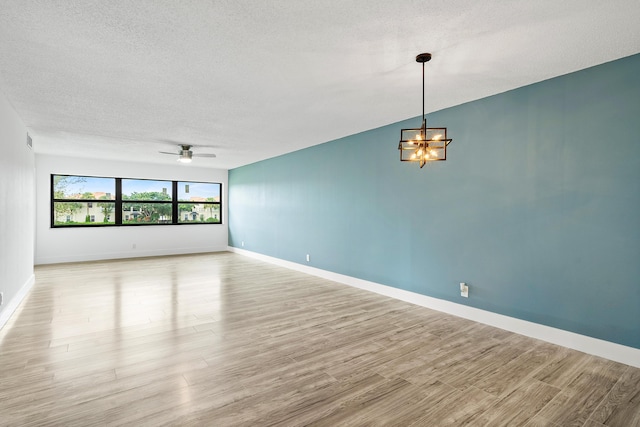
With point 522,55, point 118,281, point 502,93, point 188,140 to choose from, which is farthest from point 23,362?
point 502,93

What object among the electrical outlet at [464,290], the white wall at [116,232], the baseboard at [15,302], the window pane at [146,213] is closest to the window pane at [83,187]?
the white wall at [116,232]

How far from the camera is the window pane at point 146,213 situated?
796 centimetres

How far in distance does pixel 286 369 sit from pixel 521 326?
8.12ft

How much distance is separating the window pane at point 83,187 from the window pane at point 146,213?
0.48m

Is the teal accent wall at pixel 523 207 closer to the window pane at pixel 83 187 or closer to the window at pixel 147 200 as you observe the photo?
the window at pixel 147 200

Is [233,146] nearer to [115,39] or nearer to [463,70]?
[115,39]

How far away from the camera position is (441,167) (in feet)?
12.9

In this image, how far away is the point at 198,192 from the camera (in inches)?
353

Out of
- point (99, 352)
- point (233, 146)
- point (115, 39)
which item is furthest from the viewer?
point (233, 146)

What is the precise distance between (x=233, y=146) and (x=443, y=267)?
14.3 ft

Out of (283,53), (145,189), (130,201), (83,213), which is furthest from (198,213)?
(283,53)

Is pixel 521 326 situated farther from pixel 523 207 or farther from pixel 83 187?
pixel 83 187

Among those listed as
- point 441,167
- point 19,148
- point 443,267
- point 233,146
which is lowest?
point 443,267

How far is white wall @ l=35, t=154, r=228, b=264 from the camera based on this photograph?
6902mm
